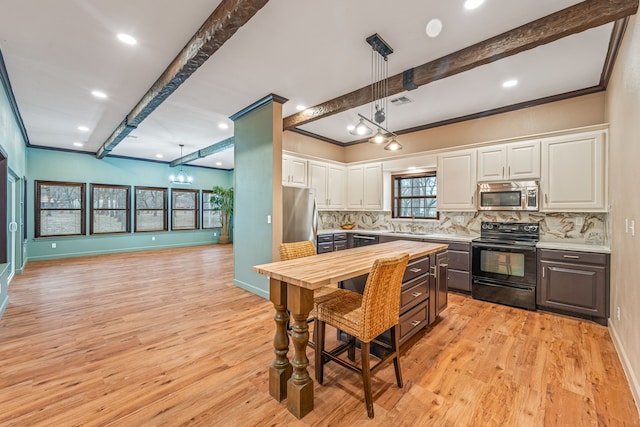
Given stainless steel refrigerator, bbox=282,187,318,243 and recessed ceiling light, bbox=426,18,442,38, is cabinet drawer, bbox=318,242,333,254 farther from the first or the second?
recessed ceiling light, bbox=426,18,442,38

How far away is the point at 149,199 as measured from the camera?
9.21 m

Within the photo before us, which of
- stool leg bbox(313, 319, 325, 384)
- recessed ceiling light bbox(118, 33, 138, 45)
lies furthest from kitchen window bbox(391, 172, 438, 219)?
recessed ceiling light bbox(118, 33, 138, 45)

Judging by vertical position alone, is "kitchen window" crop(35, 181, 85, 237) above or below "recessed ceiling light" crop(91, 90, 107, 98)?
below

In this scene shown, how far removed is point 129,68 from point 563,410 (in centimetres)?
507

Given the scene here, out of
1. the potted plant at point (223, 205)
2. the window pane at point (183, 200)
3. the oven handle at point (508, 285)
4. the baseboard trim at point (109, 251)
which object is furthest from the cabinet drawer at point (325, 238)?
the window pane at point (183, 200)

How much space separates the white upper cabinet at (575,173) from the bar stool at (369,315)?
3.08 metres

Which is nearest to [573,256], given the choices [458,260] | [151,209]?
[458,260]

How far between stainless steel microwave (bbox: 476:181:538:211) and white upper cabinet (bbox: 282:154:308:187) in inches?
113

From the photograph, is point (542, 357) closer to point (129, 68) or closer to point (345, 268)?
point (345, 268)

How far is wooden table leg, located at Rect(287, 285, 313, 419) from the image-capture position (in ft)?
5.99

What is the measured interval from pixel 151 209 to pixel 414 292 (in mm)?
9130

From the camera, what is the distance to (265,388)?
84.4 inches

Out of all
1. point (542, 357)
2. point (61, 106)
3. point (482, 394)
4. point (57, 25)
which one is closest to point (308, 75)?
point (57, 25)

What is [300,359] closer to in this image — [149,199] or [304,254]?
[304,254]
